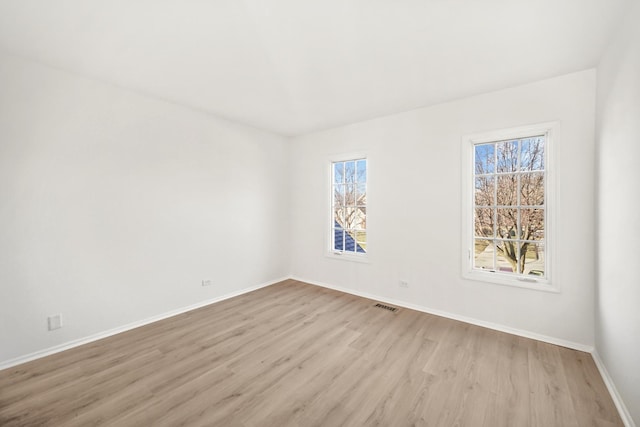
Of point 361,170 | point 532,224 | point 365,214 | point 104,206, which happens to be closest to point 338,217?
point 365,214

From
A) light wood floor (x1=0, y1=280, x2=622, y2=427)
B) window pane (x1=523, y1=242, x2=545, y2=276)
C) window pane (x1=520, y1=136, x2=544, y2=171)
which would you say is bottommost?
light wood floor (x1=0, y1=280, x2=622, y2=427)

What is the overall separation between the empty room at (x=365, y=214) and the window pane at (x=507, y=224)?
0.02 meters

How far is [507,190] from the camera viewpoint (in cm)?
298

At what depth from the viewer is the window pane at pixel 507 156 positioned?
294cm

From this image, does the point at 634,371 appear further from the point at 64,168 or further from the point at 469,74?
the point at 64,168

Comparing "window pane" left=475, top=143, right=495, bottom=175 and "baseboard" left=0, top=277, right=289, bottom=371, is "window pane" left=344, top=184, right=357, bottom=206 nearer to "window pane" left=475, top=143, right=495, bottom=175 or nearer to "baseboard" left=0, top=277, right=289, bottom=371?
"window pane" left=475, top=143, right=495, bottom=175

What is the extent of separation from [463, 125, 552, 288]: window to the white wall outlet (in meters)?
4.34

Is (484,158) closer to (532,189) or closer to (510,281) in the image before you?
(532,189)

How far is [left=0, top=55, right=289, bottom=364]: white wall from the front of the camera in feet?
7.48

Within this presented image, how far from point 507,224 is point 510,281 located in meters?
0.65

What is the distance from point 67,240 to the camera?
2.52 m

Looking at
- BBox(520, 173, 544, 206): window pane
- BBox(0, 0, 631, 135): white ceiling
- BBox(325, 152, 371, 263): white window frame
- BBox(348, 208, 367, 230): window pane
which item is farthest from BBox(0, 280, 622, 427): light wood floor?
BBox(0, 0, 631, 135): white ceiling

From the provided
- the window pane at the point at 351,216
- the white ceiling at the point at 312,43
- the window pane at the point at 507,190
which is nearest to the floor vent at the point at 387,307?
the window pane at the point at 351,216

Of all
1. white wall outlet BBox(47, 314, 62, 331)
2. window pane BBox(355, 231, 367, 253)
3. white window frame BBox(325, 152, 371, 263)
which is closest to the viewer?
white wall outlet BBox(47, 314, 62, 331)
